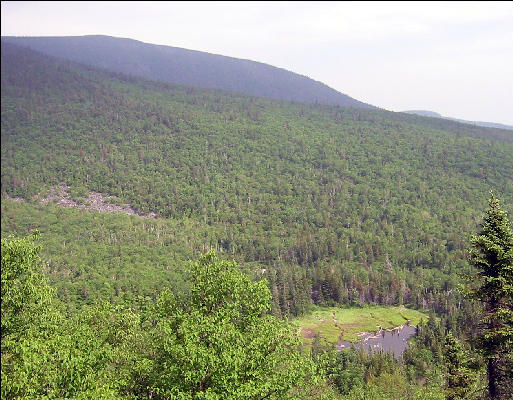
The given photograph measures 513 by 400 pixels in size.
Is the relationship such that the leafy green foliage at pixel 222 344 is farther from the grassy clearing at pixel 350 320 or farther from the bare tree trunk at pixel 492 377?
the grassy clearing at pixel 350 320

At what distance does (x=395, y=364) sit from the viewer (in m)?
79.2

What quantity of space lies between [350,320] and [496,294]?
375 feet

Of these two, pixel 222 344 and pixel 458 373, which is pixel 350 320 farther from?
pixel 222 344

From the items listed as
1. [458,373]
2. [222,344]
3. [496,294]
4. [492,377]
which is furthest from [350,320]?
[222,344]

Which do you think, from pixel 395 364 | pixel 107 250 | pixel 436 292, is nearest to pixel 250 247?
pixel 107 250

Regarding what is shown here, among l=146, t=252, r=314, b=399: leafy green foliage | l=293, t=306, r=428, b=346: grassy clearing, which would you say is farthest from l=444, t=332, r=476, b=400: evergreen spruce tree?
l=293, t=306, r=428, b=346: grassy clearing

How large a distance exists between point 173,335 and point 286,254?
16882 centimetres

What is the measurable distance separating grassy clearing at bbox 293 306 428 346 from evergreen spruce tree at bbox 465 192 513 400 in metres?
87.0

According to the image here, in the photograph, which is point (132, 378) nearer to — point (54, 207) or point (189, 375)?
point (189, 375)

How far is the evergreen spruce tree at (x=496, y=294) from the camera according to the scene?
25234 millimetres

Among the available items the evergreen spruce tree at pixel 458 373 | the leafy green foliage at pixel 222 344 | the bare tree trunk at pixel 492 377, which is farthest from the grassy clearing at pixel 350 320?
the leafy green foliage at pixel 222 344

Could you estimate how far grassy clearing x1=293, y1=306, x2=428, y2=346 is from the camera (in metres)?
119

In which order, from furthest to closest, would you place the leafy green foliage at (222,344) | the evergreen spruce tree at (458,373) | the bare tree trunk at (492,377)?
1. the evergreen spruce tree at (458,373)
2. the bare tree trunk at (492,377)
3. the leafy green foliage at (222,344)

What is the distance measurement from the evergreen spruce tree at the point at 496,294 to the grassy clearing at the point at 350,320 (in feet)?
285
